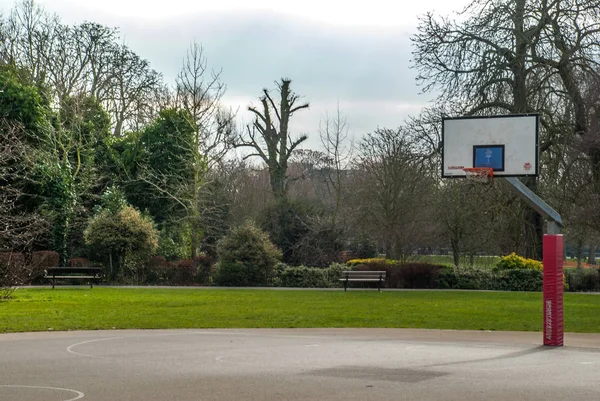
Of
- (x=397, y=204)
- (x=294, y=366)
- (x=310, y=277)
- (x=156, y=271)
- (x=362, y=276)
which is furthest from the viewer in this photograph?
(x=397, y=204)

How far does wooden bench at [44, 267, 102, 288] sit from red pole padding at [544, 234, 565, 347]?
21189 millimetres

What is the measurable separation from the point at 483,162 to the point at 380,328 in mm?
4329

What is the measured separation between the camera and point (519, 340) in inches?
647

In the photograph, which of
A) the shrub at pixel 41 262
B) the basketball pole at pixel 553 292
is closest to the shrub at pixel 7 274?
the shrub at pixel 41 262

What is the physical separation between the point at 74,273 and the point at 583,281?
20.9 metres

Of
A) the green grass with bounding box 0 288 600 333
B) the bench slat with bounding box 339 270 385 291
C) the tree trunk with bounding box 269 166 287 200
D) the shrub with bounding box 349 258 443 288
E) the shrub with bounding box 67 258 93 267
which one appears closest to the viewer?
the green grass with bounding box 0 288 600 333

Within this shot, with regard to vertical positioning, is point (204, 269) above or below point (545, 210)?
below

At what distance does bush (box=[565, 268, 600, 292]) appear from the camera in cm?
3362

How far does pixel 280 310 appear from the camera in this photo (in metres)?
22.6

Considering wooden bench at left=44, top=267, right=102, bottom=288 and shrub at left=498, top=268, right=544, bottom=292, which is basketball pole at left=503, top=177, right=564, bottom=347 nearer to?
shrub at left=498, top=268, right=544, bottom=292

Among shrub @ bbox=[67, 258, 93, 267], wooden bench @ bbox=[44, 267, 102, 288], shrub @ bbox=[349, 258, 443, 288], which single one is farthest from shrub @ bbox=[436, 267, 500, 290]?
shrub @ bbox=[67, 258, 93, 267]

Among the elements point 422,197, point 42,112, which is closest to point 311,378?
point 422,197

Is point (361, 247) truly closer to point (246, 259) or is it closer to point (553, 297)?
point (246, 259)

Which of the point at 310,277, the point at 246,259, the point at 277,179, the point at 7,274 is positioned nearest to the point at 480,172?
the point at 7,274
